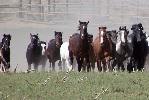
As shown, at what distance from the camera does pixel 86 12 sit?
77938 millimetres

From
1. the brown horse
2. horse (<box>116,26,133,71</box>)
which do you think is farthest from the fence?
the brown horse

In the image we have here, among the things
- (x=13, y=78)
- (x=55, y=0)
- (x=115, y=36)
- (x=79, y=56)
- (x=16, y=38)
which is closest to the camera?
(x=13, y=78)

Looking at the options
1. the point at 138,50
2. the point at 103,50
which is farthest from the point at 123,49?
the point at 103,50

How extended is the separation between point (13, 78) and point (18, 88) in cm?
276

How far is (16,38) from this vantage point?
211 ft

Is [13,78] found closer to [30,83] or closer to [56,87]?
[30,83]

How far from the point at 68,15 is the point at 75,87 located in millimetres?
63193

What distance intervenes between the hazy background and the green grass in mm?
48245

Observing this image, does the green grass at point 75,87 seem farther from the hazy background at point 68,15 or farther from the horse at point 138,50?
the hazy background at point 68,15

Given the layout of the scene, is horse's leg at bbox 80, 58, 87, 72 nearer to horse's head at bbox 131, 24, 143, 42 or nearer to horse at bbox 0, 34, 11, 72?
horse's head at bbox 131, 24, 143, 42

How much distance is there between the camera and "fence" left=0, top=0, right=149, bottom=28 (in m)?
75.6

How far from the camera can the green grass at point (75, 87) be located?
1416 cm

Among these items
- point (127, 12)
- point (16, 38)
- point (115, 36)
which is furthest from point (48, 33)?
point (115, 36)

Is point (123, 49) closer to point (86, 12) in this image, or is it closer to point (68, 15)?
point (86, 12)
